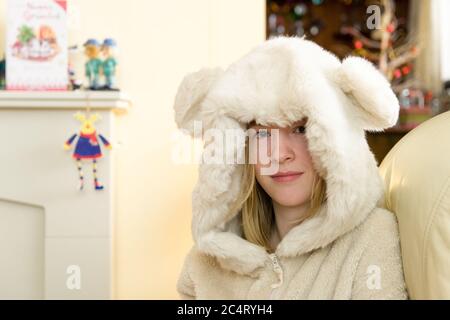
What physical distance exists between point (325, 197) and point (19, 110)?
2.96 ft

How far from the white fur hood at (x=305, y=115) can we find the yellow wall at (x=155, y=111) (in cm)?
61

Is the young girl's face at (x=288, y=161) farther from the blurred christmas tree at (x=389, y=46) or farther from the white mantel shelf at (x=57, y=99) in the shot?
the blurred christmas tree at (x=389, y=46)

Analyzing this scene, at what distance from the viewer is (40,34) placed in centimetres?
160

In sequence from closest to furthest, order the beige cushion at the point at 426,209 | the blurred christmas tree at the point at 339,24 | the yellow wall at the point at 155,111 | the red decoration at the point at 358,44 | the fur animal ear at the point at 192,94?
the beige cushion at the point at 426,209
the fur animal ear at the point at 192,94
the yellow wall at the point at 155,111
the red decoration at the point at 358,44
the blurred christmas tree at the point at 339,24

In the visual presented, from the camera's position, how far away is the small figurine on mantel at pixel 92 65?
1.62m

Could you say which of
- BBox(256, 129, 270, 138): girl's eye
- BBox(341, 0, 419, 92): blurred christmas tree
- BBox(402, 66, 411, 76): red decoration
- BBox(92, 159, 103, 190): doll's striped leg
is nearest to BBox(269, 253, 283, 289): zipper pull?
BBox(256, 129, 270, 138): girl's eye

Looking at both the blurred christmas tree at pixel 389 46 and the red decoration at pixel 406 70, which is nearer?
the blurred christmas tree at pixel 389 46

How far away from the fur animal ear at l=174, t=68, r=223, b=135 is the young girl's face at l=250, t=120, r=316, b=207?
0.12 m

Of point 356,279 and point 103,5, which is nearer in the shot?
point 356,279

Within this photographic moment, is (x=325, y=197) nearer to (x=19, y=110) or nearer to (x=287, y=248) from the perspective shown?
(x=287, y=248)

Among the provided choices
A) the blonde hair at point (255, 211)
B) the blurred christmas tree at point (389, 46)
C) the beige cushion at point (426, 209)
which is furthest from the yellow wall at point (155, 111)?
the blurred christmas tree at point (389, 46)

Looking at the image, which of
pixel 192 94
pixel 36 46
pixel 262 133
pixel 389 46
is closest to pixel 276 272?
pixel 262 133

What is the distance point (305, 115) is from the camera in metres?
1.02
